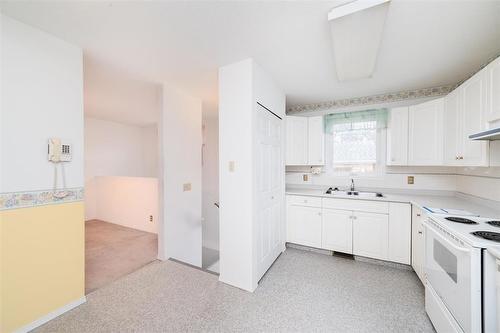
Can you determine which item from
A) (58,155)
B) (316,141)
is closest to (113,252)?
(58,155)

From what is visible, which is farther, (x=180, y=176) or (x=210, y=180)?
(x=210, y=180)

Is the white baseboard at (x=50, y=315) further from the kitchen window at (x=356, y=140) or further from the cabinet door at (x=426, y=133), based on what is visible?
the cabinet door at (x=426, y=133)

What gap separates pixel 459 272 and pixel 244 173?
1703 millimetres

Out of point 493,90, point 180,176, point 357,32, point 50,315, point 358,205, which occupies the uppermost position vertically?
point 357,32

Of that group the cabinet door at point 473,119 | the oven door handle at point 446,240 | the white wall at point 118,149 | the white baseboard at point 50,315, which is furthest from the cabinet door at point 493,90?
the white wall at point 118,149

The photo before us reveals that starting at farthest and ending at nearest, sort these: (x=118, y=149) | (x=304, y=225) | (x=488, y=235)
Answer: (x=118, y=149), (x=304, y=225), (x=488, y=235)

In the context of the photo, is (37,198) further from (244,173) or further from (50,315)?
(244,173)

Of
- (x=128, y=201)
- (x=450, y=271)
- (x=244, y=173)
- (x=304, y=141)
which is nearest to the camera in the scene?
(x=450, y=271)

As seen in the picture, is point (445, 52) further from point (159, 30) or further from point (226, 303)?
point (226, 303)

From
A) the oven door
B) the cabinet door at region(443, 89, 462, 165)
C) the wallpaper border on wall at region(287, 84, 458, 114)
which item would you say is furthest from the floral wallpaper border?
the oven door

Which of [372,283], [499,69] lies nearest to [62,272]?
[372,283]

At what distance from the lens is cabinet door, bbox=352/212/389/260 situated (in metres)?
2.43

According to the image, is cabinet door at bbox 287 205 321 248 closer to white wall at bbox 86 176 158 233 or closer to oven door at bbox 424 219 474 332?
oven door at bbox 424 219 474 332

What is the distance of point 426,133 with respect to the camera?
95.8 inches
